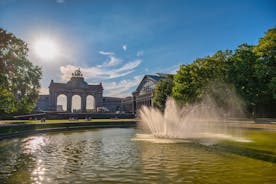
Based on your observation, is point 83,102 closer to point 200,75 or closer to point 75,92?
point 75,92

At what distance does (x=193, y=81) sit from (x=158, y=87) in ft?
66.4

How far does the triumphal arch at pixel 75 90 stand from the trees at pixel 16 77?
80.2 metres

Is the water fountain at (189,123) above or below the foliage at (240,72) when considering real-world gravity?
below

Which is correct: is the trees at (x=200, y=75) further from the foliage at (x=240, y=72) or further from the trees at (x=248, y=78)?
the trees at (x=248, y=78)

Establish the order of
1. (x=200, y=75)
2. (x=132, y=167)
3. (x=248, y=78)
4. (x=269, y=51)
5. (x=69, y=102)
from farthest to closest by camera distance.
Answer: (x=69, y=102) → (x=200, y=75) → (x=248, y=78) → (x=269, y=51) → (x=132, y=167)

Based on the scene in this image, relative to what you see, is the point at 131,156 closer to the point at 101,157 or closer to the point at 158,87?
the point at 101,157

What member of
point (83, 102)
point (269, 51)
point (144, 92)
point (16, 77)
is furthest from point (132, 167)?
point (83, 102)

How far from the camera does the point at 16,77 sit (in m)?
29.5

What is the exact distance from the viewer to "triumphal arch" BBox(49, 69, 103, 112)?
112 meters

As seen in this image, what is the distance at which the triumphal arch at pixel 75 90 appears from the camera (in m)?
112

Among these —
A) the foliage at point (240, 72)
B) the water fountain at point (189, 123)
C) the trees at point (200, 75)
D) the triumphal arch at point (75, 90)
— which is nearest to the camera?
the water fountain at point (189, 123)

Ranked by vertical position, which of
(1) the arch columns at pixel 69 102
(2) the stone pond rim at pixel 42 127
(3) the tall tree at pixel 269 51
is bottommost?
(2) the stone pond rim at pixel 42 127

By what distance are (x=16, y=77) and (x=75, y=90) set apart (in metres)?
88.0

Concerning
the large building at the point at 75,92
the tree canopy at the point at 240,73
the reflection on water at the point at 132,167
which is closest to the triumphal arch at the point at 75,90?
the large building at the point at 75,92
